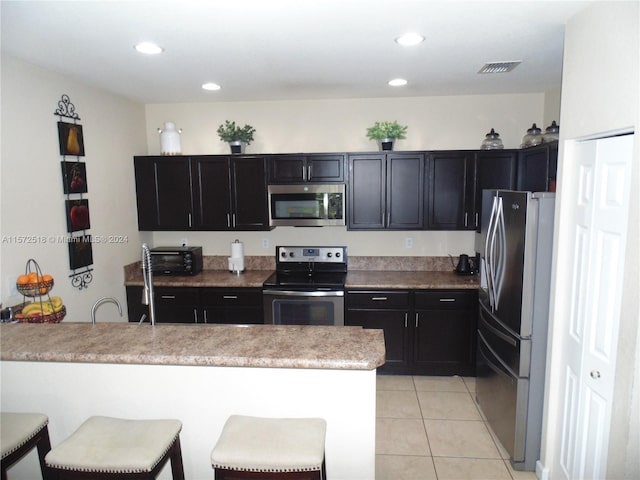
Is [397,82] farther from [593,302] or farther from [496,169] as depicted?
[593,302]

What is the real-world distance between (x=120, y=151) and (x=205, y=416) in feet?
9.53

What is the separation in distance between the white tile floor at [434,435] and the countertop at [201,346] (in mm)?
1239

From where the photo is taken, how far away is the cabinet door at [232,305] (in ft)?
12.7

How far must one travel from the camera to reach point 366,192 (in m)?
3.92

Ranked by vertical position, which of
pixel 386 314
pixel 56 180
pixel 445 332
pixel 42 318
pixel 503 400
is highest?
pixel 56 180

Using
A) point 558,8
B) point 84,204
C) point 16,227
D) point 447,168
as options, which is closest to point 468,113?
point 447,168

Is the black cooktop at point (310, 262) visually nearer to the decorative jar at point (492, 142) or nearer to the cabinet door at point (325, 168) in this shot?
the cabinet door at point (325, 168)

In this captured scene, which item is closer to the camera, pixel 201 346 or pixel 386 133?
pixel 201 346


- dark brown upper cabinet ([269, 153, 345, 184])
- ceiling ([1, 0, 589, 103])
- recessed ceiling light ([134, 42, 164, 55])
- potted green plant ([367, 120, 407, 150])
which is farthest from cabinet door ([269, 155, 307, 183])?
recessed ceiling light ([134, 42, 164, 55])

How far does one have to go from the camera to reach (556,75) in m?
3.28

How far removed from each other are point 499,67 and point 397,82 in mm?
789

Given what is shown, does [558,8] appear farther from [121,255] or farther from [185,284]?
[121,255]

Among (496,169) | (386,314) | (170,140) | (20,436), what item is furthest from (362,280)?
(20,436)

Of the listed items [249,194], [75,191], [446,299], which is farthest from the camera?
[249,194]
